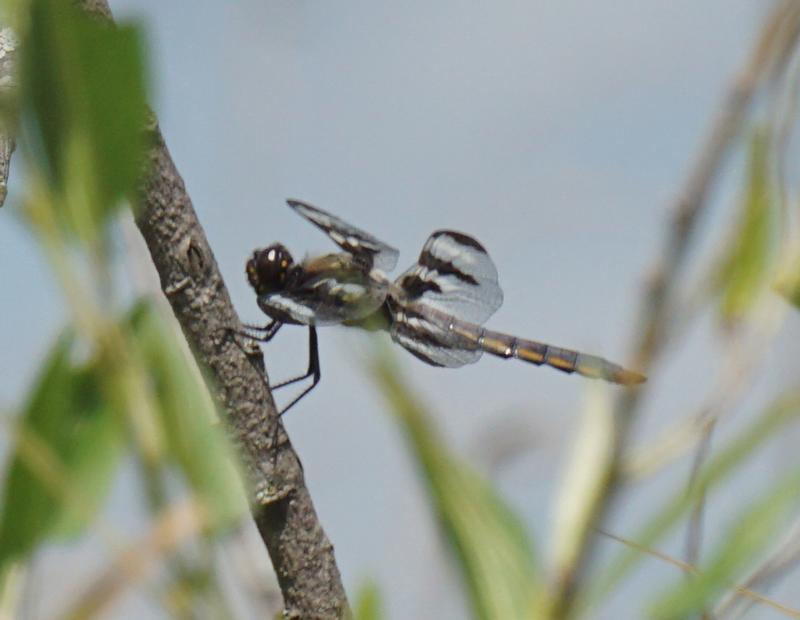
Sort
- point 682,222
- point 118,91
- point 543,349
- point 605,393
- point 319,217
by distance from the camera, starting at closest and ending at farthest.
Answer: point 682,222 < point 118,91 < point 605,393 < point 319,217 < point 543,349

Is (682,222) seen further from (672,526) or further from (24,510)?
(24,510)

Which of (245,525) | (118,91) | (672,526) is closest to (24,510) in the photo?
(245,525)

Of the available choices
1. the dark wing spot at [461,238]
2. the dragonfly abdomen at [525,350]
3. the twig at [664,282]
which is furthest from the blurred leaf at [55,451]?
the dragonfly abdomen at [525,350]

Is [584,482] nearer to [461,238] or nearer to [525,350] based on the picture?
[461,238]

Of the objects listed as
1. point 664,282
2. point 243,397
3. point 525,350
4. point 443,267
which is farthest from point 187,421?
point 525,350

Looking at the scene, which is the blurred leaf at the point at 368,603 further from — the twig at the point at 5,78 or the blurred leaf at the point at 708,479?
the twig at the point at 5,78

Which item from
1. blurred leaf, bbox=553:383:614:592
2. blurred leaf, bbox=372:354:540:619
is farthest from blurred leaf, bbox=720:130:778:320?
blurred leaf, bbox=372:354:540:619
